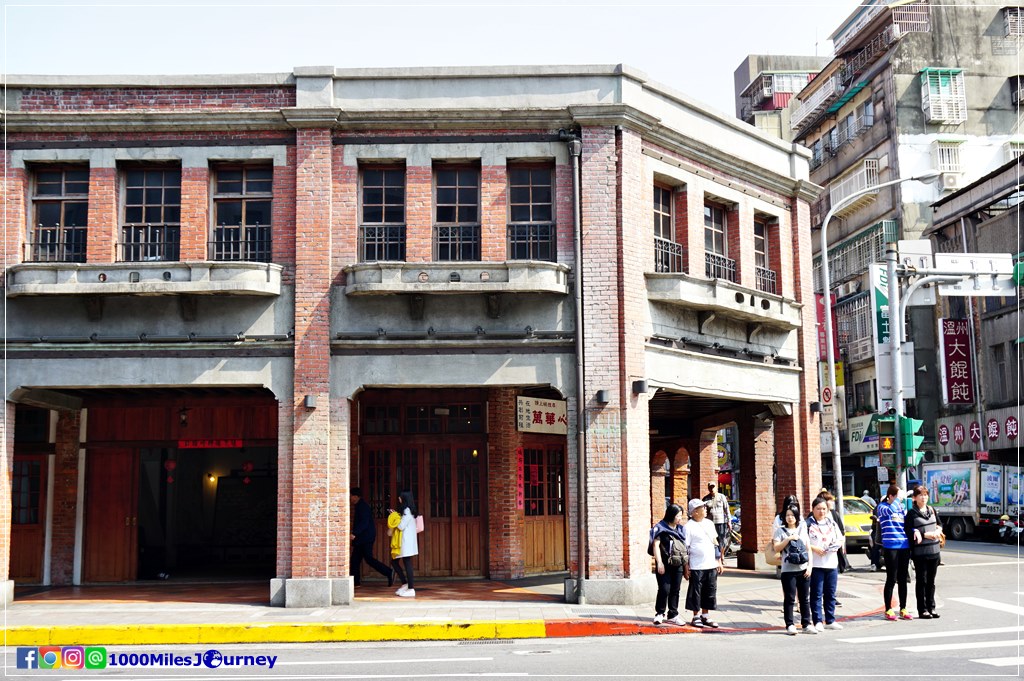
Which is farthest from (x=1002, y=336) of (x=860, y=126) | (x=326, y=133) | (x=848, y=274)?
(x=326, y=133)

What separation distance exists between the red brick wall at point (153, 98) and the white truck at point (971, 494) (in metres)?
24.3

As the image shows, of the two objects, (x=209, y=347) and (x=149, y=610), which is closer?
(x=149, y=610)

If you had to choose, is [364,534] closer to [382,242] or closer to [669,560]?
[382,242]

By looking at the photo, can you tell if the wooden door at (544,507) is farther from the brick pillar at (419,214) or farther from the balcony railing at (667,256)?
the brick pillar at (419,214)

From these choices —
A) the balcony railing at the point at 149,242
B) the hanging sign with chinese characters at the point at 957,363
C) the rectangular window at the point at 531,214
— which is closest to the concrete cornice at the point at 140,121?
the balcony railing at the point at 149,242

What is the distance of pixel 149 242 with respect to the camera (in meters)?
17.4

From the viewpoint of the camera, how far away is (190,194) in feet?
56.4

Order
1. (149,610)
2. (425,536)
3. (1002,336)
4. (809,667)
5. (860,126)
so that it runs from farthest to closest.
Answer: (860,126) < (1002,336) < (425,536) < (149,610) < (809,667)

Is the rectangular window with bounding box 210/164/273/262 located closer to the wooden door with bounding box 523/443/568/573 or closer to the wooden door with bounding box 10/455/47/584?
the wooden door with bounding box 10/455/47/584

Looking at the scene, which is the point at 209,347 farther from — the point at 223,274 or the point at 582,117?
the point at 582,117

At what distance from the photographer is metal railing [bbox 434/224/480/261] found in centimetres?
1731

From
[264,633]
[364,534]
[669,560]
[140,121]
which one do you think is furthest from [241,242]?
[669,560]

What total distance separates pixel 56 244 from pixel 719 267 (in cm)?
1235

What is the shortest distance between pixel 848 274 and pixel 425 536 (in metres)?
37.0
